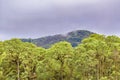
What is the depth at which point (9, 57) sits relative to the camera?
80812 mm

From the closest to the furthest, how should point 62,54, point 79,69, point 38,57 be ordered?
1. point 79,69
2. point 62,54
3. point 38,57

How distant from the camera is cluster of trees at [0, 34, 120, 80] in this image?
7806 centimetres

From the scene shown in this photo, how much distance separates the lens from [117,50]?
83.6 metres

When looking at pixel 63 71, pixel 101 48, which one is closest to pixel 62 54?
pixel 63 71

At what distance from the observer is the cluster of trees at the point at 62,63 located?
7806 centimetres

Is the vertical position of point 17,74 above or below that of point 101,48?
below

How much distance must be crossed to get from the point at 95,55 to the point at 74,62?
226 inches

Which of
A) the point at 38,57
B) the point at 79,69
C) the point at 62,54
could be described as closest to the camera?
the point at 79,69

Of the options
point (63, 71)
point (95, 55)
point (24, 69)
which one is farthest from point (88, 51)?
point (24, 69)

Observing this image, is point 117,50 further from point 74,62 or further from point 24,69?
point 24,69

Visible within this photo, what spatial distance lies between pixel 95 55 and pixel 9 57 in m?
21.8

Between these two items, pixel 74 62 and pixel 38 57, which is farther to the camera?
pixel 38 57

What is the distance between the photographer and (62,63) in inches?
3177

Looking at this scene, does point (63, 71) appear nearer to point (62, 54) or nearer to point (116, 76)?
point (62, 54)
